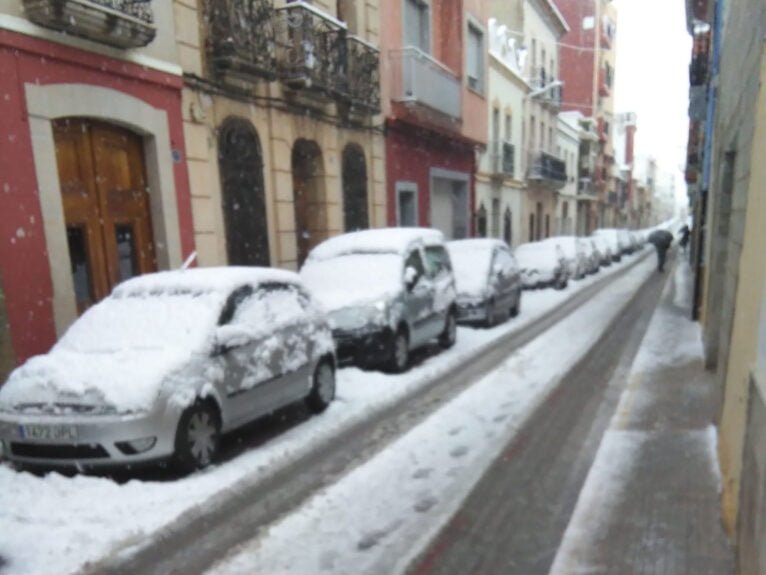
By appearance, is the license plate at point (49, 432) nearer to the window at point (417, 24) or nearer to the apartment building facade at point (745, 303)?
the apartment building facade at point (745, 303)

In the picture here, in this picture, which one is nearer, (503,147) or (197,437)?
(197,437)

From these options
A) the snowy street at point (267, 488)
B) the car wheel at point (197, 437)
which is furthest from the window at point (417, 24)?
the car wheel at point (197, 437)

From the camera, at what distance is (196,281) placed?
5.79 meters

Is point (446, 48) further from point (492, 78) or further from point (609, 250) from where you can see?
point (609, 250)

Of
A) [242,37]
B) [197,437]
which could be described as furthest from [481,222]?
[197,437]

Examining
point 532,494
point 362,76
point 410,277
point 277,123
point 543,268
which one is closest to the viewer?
point 532,494

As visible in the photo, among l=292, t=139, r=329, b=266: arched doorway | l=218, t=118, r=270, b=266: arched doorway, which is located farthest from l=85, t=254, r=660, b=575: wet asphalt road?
l=292, t=139, r=329, b=266: arched doorway

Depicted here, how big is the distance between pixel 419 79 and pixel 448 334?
8.42 m

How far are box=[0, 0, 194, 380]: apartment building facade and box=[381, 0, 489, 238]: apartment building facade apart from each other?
7.34 meters

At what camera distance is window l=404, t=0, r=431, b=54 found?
1661cm

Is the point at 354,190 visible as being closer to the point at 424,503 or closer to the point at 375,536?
the point at 424,503

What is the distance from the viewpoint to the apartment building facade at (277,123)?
387 inches

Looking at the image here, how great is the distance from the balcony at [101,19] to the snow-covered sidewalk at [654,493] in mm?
7485

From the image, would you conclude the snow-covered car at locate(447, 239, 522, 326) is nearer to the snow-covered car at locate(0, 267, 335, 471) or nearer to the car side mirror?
the car side mirror
